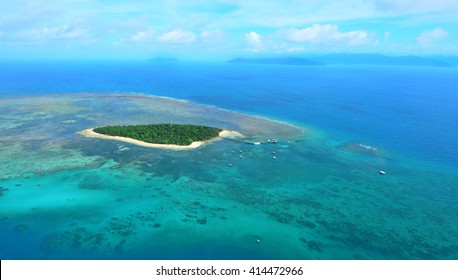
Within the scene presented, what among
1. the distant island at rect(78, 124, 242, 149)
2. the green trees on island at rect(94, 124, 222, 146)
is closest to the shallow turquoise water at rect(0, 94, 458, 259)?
the distant island at rect(78, 124, 242, 149)

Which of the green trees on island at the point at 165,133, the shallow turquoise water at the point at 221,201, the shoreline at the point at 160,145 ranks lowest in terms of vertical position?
the shallow turquoise water at the point at 221,201

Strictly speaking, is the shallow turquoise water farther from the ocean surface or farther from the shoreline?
the shoreline

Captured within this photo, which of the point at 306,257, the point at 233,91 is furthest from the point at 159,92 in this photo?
the point at 306,257

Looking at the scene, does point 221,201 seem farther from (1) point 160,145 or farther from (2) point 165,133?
(2) point 165,133

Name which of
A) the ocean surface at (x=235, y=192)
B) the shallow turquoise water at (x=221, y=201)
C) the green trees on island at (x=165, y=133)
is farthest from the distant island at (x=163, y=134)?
the shallow turquoise water at (x=221, y=201)

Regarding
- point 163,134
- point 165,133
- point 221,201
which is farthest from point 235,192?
point 165,133

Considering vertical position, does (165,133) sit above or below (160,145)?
above

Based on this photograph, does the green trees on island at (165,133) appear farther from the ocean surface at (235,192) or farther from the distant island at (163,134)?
the ocean surface at (235,192)
